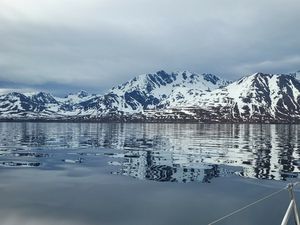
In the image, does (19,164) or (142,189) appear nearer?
(142,189)

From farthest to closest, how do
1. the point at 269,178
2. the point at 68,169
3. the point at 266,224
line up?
the point at 68,169 → the point at 269,178 → the point at 266,224

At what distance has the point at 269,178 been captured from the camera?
1991 inches

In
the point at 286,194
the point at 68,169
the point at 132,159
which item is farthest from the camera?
the point at 132,159

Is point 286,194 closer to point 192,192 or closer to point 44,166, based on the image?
point 192,192

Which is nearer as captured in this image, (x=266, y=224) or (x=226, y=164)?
(x=266, y=224)

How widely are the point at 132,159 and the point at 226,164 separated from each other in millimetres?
17866

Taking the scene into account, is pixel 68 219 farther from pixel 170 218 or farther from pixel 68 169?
pixel 68 169

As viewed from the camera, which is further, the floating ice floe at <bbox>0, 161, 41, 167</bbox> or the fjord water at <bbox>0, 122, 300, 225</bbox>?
the floating ice floe at <bbox>0, 161, 41, 167</bbox>

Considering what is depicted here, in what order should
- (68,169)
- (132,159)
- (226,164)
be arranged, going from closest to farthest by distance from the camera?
(68,169) → (226,164) → (132,159)

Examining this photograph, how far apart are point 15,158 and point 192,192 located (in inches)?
1753

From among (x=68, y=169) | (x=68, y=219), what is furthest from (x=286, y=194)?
(x=68, y=169)

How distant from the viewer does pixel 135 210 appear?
114 ft

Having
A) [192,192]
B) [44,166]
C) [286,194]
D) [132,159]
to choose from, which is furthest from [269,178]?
[44,166]

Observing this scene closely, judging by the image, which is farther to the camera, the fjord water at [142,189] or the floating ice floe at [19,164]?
the floating ice floe at [19,164]
